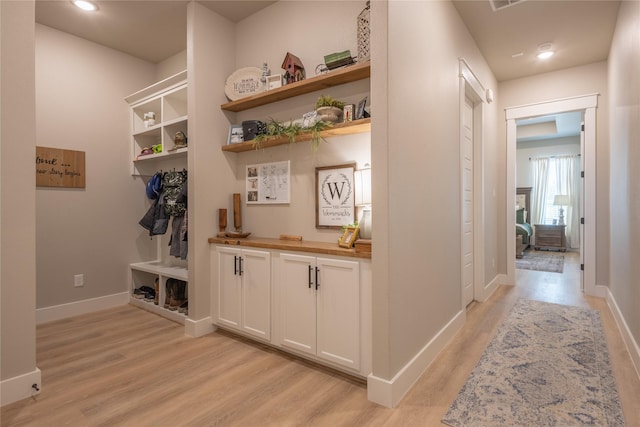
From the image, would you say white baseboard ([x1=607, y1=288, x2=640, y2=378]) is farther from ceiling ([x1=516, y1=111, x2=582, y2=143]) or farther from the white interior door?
ceiling ([x1=516, y1=111, x2=582, y2=143])

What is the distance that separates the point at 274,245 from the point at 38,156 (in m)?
2.64

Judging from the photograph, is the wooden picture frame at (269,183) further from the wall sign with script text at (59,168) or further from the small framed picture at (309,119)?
the wall sign with script text at (59,168)

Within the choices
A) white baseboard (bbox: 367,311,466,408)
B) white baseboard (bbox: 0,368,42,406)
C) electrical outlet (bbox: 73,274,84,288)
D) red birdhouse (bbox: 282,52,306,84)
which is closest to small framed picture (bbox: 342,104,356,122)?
red birdhouse (bbox: 282,52,306,84)

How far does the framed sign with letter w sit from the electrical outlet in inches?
107

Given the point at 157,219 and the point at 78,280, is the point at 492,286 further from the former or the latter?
the point at 78,280

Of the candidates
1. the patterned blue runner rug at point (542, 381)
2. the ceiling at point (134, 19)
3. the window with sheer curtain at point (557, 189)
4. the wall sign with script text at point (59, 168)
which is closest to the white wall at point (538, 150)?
the window with sheer curtain at point (557, 189)

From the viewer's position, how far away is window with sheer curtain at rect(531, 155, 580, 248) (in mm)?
7621

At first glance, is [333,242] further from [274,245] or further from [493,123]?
[493,123]

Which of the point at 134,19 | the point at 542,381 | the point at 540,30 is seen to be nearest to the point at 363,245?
the point at 542,381

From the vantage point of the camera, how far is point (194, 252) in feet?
9.36

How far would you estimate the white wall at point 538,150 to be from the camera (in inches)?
302

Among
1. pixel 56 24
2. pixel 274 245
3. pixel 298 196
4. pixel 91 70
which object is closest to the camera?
pixel 274 245

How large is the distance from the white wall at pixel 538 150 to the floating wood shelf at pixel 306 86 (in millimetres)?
7564

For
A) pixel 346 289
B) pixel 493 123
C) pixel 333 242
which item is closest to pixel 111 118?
pixel 333 242
